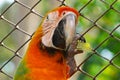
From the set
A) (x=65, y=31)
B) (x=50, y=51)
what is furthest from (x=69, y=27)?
(x=50, y=51)

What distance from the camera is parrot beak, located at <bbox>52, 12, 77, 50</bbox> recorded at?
79.7 inches

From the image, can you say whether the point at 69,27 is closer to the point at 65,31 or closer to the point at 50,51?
the point at 65,31

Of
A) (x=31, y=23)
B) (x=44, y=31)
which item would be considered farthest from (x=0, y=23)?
(x=44, y=31)

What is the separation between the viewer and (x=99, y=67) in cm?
319

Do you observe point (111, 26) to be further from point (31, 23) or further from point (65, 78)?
point (65, 78)

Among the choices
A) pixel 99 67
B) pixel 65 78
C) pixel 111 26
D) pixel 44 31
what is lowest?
pixel 99 67

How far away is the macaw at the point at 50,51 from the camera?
206cm

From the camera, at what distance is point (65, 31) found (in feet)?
6.69

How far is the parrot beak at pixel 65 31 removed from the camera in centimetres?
202

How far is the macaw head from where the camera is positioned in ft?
6.67

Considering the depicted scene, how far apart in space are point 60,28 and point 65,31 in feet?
0.13

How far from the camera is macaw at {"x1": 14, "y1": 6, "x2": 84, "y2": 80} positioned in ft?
6.77

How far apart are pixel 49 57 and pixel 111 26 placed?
110 centimetres

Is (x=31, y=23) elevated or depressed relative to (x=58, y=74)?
depressed
